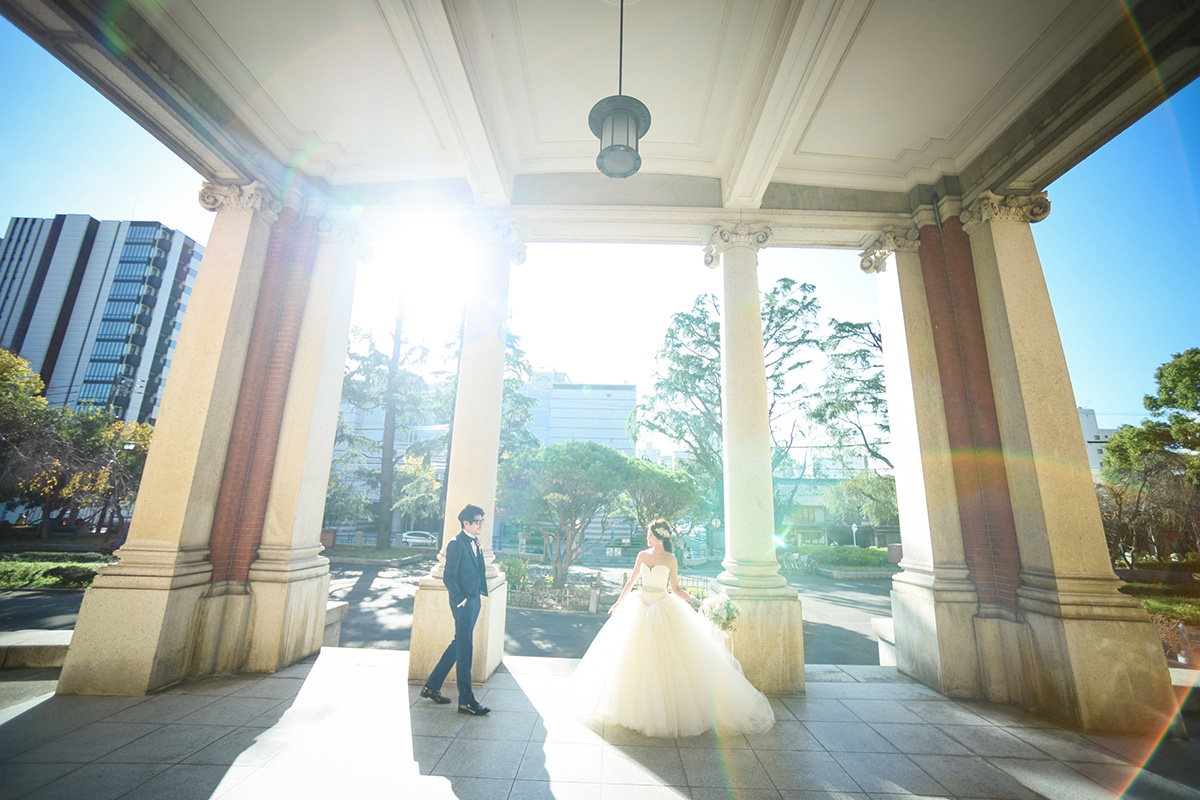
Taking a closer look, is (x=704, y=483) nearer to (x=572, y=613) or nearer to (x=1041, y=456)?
(x=572, y=613)

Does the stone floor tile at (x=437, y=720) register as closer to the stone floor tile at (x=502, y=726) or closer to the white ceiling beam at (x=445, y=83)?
the stone floor tile at (x=502, y=726)

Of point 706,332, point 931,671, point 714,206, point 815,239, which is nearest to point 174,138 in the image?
point 714,206

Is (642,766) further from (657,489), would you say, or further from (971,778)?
(657,489)

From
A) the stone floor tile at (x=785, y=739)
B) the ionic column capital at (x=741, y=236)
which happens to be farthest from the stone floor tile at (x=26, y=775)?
the ionic column capital at (x=741, y=236)

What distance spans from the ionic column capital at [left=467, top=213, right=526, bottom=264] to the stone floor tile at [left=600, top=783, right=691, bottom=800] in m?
A: 6.97

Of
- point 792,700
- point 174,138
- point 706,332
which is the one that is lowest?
point 792,700

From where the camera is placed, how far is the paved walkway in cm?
353

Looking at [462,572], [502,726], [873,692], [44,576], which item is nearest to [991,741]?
[873,692]

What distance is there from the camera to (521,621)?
13.0 m

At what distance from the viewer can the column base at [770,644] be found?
5.95 metres

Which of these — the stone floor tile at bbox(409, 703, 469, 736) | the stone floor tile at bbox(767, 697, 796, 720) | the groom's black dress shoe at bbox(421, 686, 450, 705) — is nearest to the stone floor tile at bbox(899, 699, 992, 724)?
the stone floor tile at bbox(767, 697, 796, 720)

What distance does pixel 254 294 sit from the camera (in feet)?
23.0

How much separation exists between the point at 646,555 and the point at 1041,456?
530 centimetres

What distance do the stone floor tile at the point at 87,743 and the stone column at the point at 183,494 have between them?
3.40 ft
